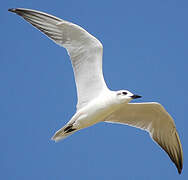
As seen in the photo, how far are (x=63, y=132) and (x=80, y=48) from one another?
5.83ft

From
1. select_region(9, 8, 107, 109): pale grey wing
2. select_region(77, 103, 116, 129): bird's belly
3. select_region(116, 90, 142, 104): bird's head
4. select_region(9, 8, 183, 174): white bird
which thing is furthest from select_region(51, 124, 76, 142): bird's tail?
select_region(116, 90, 142, 104): bird's head

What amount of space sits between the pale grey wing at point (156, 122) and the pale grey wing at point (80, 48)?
98 centimetres

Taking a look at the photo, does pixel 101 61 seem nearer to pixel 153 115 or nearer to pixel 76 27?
pixel 76 27

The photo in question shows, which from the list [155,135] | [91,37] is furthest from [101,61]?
[155,135]

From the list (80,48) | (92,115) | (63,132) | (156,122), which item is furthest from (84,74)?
(156,122)

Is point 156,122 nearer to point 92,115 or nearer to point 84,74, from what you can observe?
point 92,115

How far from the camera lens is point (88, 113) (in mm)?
10594

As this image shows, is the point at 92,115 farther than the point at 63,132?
No

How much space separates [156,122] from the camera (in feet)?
38.9

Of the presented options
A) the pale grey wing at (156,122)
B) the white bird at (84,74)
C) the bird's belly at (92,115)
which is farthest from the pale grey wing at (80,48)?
the pale grey wing at (156,122)

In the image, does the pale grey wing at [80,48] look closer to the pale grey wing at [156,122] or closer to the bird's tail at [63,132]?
the bird's tail at [63,132]

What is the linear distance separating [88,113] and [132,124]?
1653mm

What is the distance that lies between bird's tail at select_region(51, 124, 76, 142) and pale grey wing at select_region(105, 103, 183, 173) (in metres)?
1.19

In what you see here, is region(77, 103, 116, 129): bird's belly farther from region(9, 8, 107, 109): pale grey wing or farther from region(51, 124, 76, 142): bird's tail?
region(9, 8, 107, 109): pale grey wing
